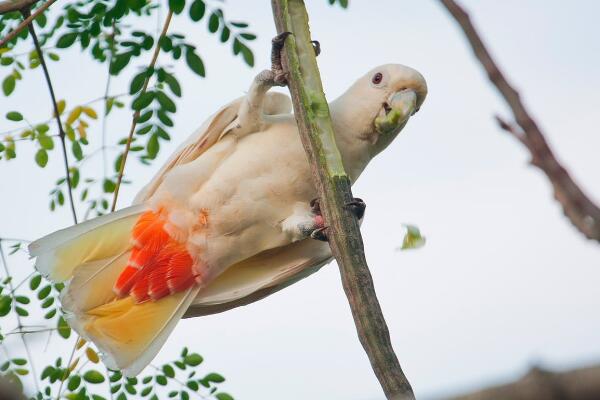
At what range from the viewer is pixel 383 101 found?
334 cm

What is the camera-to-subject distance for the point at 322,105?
270 cm

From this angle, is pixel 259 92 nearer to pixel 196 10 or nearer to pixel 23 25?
pixel 196 10

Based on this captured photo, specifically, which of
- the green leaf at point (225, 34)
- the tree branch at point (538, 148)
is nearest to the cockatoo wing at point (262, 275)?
the green leaf at point (225, 34)

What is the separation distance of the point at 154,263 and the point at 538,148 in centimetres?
271

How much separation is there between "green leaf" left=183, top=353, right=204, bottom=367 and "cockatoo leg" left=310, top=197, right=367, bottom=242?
0.95m

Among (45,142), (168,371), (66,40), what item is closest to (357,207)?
(168,371)

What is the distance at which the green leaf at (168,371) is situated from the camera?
360cm

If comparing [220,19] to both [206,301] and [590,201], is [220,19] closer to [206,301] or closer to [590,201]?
[206,301]

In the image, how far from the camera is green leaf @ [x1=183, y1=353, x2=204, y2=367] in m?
3.64

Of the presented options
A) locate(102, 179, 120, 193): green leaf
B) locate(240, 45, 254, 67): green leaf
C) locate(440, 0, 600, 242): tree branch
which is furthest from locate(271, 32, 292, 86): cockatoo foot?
locate(440, 0, 600, 242): tree branch

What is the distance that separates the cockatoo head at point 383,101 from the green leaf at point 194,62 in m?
0.60

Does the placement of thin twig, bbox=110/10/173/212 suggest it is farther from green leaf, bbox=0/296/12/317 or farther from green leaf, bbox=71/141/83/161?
green leaf, bbox=0/296/12/317

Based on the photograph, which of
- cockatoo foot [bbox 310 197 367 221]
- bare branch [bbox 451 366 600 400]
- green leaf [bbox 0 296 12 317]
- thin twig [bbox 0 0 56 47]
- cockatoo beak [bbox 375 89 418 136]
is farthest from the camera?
green leaf [bbox 0 296 12 317]

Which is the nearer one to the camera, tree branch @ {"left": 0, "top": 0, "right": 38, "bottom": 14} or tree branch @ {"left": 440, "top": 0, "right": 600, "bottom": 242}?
tree branch @ {"left": 440, "top": 0, "right": 600, "bottom": 242}
